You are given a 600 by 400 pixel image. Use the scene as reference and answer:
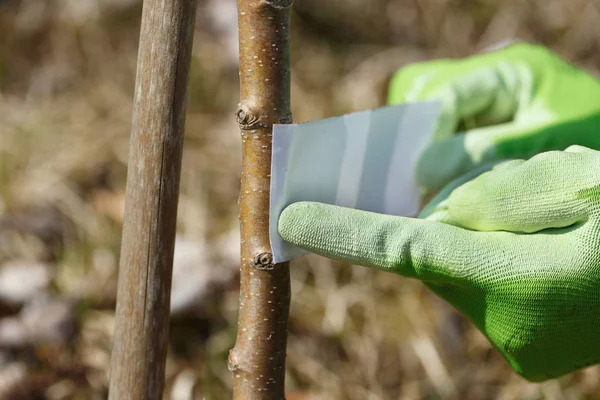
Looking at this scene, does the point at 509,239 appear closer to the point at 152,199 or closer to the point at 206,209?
the point at 152,199

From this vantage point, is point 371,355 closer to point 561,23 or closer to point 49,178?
point 49,178

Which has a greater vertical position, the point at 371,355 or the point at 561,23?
the point at 561,23

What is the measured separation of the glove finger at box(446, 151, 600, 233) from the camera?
0.51 m

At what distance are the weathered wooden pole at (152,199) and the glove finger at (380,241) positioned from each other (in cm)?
12

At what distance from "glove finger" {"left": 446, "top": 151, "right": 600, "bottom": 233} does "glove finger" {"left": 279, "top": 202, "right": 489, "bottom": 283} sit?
28mm

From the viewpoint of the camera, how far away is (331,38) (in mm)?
2193

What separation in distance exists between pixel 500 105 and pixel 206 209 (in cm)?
85

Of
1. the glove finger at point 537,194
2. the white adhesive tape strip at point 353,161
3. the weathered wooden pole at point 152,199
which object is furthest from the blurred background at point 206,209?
the glove finger at point 537,194

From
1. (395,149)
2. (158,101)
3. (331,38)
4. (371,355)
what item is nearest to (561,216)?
(395,149)

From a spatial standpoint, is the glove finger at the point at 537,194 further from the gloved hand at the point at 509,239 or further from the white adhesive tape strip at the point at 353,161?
the white adhesive tape strip at the point at 353,161

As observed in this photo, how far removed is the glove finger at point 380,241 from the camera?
50cm

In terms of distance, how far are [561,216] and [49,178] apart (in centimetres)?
124

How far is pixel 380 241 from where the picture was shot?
1.67 ft

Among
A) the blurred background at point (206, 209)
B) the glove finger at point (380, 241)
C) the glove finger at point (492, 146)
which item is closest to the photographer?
the glove finger at point (380, 241)
